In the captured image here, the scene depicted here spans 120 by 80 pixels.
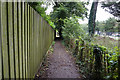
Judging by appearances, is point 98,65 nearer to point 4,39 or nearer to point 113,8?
point 4,39

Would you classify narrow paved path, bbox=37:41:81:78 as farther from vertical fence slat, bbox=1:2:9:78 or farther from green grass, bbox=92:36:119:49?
vertical fence slat, bbox=1:2:9:78

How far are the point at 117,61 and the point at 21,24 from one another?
2.29 metres

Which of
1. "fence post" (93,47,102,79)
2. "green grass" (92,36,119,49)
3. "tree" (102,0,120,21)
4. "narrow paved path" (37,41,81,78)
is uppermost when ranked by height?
"tree" (102,0,120,21)

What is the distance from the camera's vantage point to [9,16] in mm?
1266

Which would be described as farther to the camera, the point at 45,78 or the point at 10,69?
the point at 45,78

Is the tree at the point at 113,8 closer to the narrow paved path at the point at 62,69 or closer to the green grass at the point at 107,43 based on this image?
the green grass at the point at 107,43

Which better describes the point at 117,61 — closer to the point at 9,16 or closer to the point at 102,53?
the point at 102,53

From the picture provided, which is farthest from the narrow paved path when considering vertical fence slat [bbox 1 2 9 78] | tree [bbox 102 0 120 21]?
tree [bbox 102 0 120 21]

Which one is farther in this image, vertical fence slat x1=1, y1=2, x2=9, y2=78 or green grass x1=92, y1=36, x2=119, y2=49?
green grass x1=92, y1=36, x2=119, y2=49


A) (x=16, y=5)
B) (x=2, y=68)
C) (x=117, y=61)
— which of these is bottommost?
(x=117, y=61)

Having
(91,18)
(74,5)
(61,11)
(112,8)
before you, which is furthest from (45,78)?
(112,8)

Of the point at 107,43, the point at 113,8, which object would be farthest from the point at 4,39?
the point at 113,8

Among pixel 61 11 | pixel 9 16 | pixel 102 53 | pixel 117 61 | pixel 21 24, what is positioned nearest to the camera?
pixel 9 16

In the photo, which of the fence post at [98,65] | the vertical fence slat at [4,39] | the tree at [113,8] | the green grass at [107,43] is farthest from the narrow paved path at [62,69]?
the tree at [113,8]
